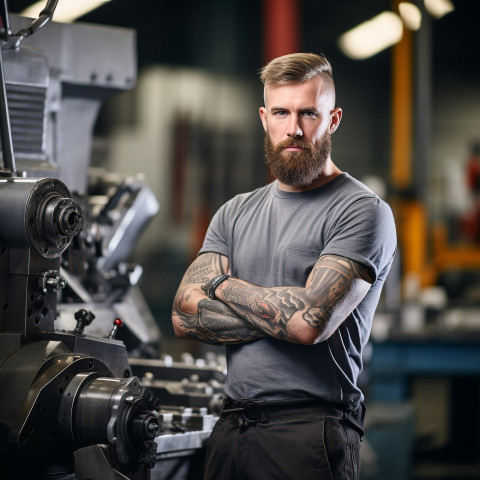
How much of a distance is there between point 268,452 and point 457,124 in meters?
10.6

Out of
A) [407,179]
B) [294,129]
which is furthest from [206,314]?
[407,179]

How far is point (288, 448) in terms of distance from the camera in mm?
1543

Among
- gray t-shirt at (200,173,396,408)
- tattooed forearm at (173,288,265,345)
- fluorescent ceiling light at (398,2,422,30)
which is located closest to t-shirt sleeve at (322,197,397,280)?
gray t-shirt at (200,173,396,408)

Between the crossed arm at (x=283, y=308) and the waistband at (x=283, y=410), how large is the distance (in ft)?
0.41

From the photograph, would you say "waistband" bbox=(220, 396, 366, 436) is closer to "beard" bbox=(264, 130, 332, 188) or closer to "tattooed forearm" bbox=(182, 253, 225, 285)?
"tattooed forearm" bbox=(182, 253, 225, 285)

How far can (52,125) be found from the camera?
2139 millimetres

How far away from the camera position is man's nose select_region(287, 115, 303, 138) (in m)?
1.64

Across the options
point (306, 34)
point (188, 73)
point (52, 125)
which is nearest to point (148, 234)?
point (188, 73)

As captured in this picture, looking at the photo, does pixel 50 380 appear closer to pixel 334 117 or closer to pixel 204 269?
pixel 204 269

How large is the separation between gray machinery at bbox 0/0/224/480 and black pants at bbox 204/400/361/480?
0.15 m

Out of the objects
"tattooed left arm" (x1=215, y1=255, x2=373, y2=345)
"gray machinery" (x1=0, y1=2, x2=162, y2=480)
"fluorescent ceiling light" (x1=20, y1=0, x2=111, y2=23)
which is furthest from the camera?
"fluorescent ceiling light" (x1=20, y1=0, x2=111, y2=23)

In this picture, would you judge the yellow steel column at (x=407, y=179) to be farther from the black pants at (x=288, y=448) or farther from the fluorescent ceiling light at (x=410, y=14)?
the black pants at (x=288, y=448)

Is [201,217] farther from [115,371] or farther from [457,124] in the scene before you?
[115,371]

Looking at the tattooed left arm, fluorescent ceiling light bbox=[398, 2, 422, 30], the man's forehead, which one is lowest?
the tattooed left arm
